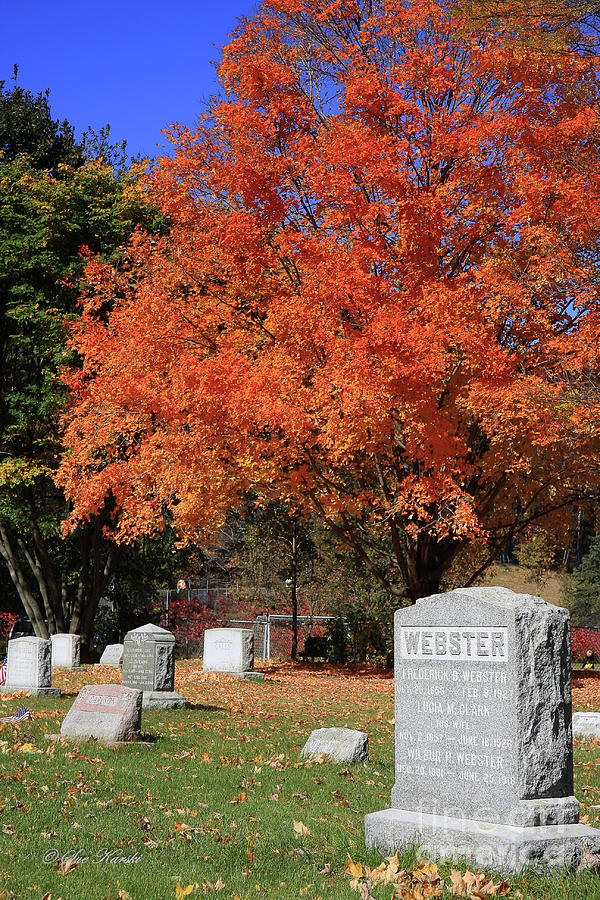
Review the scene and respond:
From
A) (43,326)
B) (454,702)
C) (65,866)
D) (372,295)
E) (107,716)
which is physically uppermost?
(43,326)

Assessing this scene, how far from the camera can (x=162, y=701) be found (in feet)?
45.8

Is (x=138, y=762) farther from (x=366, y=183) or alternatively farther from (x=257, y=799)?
(x=366, y=183)

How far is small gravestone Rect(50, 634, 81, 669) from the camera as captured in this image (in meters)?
21.6

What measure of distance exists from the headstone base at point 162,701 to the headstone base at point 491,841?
8651 mm

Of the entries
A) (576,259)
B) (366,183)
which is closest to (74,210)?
(366,183)

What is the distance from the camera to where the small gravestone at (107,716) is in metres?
10.1

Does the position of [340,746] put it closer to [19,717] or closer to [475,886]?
[19,717]

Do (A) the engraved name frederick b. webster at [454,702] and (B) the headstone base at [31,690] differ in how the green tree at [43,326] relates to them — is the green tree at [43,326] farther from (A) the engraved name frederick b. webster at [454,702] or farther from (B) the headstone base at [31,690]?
(A) the engraved name frederick b. webster at [454,702]

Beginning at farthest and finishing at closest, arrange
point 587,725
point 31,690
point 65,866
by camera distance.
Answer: point 31,690 < point 587,725 < point 65,866

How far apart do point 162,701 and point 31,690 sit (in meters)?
2.43

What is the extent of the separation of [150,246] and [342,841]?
20.2 m

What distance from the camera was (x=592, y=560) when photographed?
49.7 m

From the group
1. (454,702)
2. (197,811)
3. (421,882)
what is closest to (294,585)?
(197,811)

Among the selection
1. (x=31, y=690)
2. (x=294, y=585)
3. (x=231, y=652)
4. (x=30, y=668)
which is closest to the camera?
(x=31, y=690)
